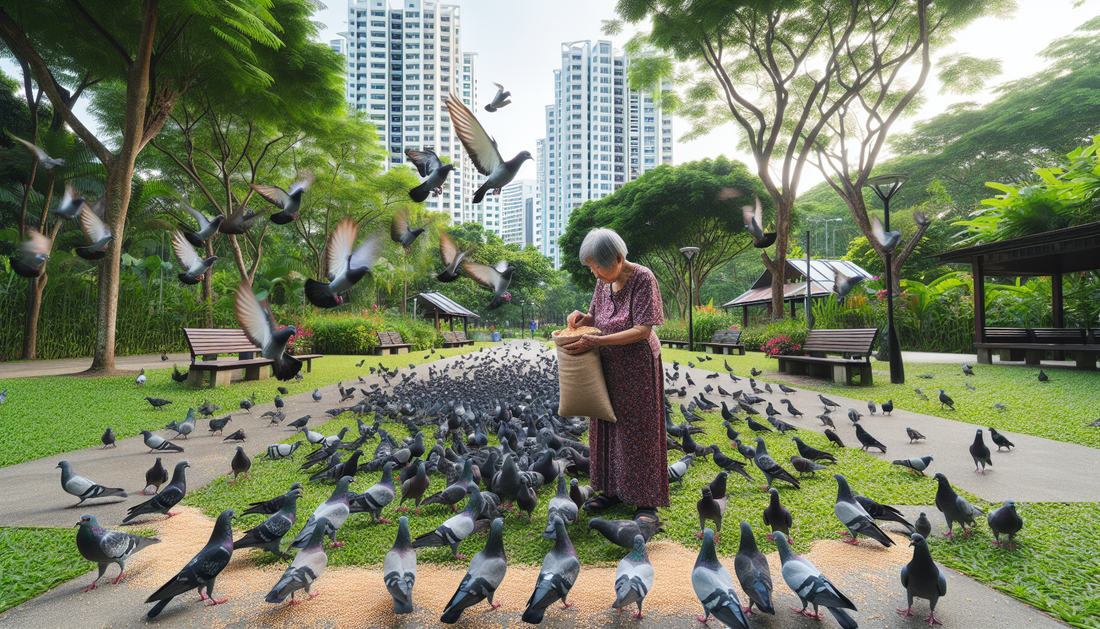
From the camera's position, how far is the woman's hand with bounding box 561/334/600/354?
2943mm

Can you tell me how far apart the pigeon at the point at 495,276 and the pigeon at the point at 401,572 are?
2.16 meters

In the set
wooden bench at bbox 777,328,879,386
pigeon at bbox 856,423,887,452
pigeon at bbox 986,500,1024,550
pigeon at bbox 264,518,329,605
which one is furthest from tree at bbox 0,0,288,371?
wooden bench at bbox 777,328,879,386

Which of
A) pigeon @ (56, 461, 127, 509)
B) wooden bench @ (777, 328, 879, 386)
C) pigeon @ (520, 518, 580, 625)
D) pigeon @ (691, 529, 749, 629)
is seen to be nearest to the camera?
pigeon @ (691, 529, 749, 629)

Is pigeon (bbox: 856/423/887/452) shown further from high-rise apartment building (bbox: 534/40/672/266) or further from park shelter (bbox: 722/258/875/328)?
high-rise apartment building (bbox: 534/40/672/266)

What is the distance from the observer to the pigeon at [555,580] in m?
1.89

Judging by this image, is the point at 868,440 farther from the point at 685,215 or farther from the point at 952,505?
the point at 685,215

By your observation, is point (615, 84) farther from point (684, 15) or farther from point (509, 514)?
point (509, 514)

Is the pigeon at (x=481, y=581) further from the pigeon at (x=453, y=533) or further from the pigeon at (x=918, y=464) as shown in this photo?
the pigeon at (x=918, y=464)

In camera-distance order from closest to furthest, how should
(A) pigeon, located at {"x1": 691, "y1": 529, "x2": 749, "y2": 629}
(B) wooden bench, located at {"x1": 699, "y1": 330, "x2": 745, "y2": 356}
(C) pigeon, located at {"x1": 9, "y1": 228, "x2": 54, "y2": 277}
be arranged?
(A) pigeon, located at {"x1": 691, "y1": 529, "x2": 749, "y2": 629}
(C) pigeon, located at {"x1": 9, "y1": 228, "x2": 54, "y2": 277}
(B) wooden bench, located at {"x1": 699, "y1": 330, "x2": 745, "y2": 356}

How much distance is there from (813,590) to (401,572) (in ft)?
5.76

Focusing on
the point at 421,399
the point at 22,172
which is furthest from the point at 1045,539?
the point at 22,172

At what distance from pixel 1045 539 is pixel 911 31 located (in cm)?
1780

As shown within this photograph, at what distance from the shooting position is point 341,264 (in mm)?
3596

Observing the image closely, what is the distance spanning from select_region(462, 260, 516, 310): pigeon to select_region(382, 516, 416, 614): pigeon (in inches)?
85.2
